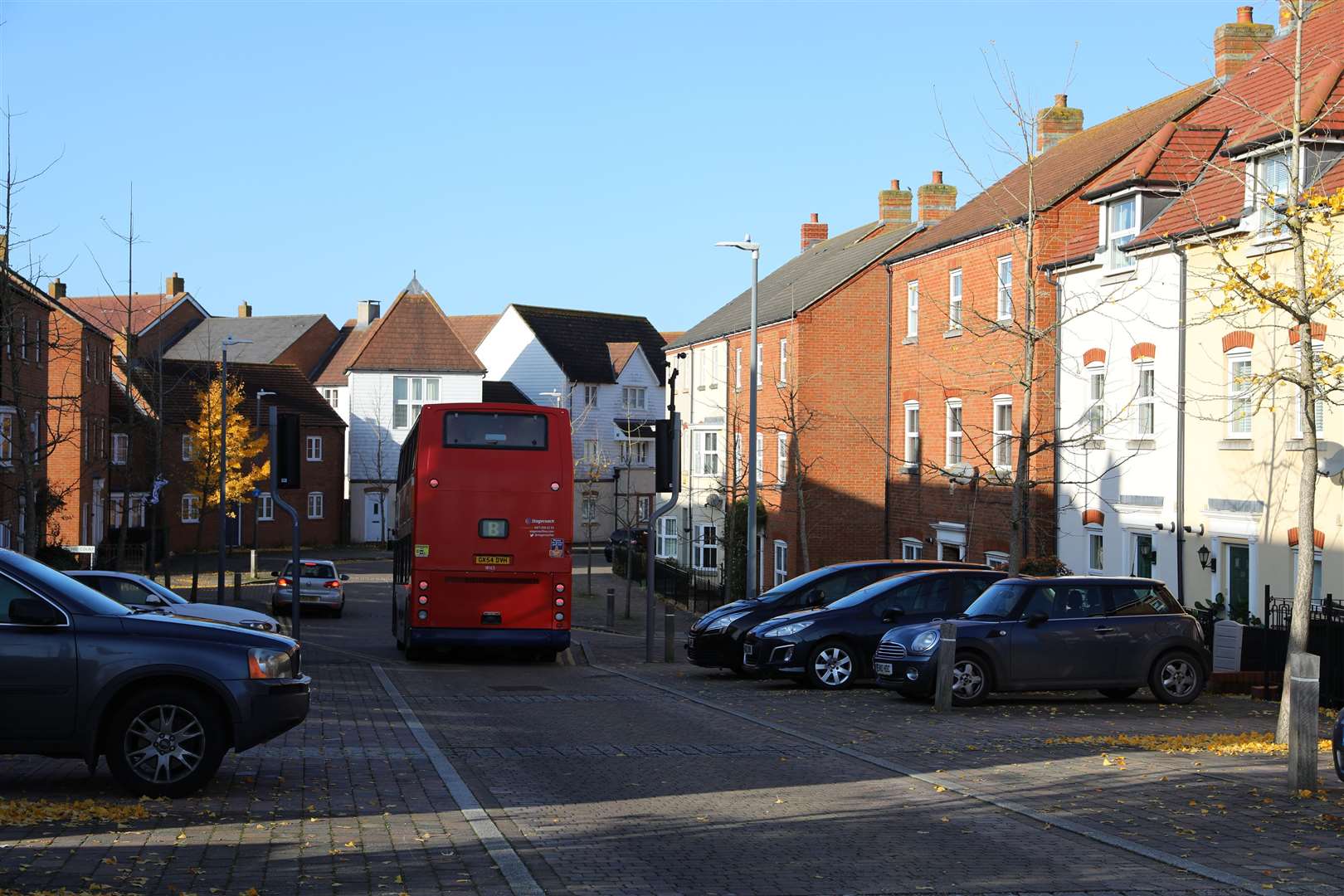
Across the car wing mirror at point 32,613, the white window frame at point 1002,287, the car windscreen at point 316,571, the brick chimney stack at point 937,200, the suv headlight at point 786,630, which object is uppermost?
the brick chimney stack at point 937,200

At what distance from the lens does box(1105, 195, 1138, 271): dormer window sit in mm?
27031

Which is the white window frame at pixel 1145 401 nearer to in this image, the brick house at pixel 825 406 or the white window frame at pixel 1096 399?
the white window frame at pixel 1096 399

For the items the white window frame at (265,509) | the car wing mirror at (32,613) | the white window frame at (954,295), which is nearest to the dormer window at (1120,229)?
the white window frame at (954,295)

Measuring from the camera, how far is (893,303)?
39.0 m

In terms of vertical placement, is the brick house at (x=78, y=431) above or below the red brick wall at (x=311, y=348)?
below

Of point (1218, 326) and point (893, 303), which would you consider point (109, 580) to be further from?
point (893, 303)

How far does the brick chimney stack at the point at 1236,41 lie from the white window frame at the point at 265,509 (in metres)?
52.5

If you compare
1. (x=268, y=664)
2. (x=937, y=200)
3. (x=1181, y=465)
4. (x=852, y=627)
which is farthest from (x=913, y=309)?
(x=268, y=664)

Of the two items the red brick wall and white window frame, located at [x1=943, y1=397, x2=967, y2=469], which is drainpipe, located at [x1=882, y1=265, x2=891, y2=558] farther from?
the red brick wall

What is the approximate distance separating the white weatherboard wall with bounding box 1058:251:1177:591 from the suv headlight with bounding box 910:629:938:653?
26.6 ft

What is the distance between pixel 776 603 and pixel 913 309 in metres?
17.7

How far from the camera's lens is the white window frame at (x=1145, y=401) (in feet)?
85.0

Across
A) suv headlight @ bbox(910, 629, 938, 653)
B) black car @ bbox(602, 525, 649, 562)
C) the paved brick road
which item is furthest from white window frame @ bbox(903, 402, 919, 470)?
the paved brick road

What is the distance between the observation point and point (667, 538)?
205 ft
